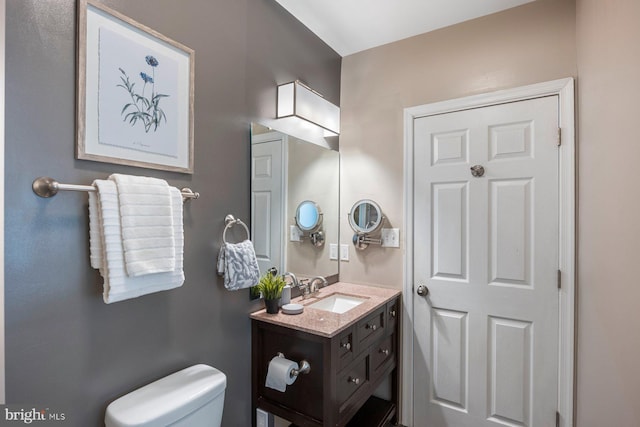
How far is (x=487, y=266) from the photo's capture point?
1875 mm

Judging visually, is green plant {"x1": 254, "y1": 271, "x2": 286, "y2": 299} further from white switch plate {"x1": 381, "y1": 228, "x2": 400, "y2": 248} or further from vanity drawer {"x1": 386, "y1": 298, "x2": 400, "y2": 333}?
white switch plate {"x1": 381, "y1": 228, "x2": 400, "y2": 248}

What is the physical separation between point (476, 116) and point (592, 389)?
1.48 metres

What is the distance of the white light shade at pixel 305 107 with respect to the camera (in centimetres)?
180

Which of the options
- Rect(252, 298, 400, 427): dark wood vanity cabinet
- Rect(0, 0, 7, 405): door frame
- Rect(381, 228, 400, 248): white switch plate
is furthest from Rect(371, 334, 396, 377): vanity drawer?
Rect(0, 0, 7, 405): door frame

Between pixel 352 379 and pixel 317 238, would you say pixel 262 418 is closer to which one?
pixel 352 379

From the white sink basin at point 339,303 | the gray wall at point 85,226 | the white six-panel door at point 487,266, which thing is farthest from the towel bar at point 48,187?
the white six-panel door at point 487,266

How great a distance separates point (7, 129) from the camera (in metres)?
0.88

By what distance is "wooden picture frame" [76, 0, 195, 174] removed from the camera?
1.03 metres

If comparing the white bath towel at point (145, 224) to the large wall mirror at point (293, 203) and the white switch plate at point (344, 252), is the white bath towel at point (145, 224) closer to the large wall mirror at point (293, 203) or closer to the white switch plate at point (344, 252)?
the large wall mirror at point (293, 203)

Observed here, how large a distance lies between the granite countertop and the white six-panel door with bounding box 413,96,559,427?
0.34m

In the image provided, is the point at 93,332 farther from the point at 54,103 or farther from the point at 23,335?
the point at 54,103

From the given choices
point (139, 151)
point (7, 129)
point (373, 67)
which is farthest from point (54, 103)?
point (373, 67)

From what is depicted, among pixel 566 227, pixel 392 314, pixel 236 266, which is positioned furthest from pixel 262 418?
pixel 566 227

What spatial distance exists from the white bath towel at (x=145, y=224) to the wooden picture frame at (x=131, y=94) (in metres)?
0.13
